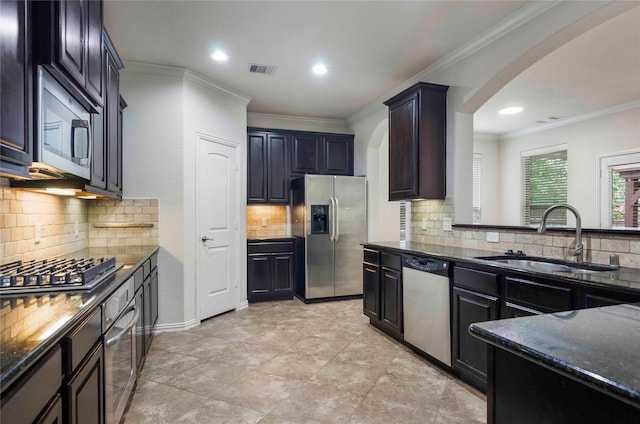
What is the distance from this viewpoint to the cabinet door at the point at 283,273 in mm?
4930

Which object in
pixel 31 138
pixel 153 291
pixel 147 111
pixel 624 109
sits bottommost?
pixel 153 291

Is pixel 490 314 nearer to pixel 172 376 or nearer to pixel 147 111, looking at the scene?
pixel 172 376

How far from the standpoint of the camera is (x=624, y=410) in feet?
2.37

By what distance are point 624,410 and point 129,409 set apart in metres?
2.51

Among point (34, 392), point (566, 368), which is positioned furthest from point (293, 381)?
point (566, 368)

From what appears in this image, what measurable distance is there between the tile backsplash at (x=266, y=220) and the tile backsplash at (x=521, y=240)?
86.4 inches

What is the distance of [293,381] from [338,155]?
3688 millimetres

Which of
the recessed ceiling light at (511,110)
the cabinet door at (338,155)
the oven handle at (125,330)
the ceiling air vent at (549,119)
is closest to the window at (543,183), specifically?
the ceiling air vent at (549,119)

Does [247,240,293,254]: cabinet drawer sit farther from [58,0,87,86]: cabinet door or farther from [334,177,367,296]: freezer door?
[58,0,87,86]: cabinet door

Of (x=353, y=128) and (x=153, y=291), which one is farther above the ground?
(x=353, y=128)

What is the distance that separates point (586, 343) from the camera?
2.90 feet

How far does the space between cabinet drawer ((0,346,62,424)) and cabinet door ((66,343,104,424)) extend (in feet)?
0.42

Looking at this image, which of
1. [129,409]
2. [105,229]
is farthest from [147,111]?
[129,409]

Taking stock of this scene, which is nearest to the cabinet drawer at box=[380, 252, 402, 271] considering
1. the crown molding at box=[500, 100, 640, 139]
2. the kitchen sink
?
the kitchen sink
